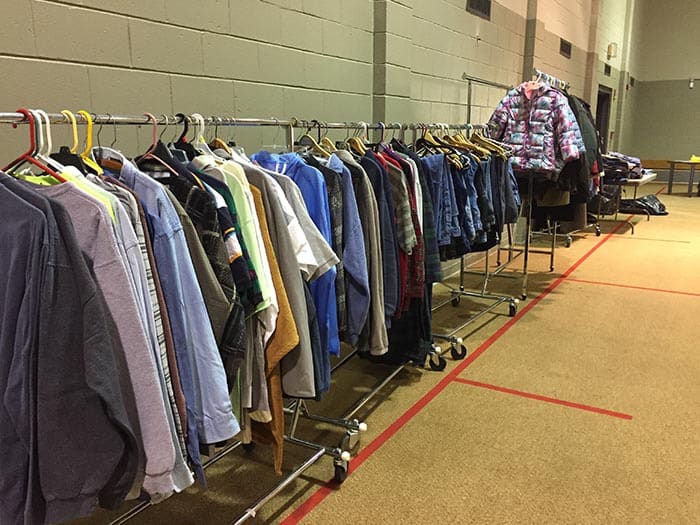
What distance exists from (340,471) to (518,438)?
0.89 meters

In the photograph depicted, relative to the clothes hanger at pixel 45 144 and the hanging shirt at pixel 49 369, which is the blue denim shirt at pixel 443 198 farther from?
the hanging shirt at pixel 49 369

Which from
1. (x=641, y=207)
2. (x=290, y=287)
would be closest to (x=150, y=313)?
(x=290, y=287)

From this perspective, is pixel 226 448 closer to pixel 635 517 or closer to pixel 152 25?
pixel 635 517

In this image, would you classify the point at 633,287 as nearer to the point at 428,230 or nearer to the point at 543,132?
the point at 543,132

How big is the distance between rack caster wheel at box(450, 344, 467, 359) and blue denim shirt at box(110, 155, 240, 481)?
2263 millimetres

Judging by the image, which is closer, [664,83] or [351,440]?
[351,440]

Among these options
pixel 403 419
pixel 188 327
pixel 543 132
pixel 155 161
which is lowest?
pixel 403 419

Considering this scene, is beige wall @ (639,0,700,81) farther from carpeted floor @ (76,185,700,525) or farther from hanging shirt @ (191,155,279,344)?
hanging shirt @ (191,155,279,344)

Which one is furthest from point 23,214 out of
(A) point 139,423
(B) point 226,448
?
(B) point 226,448

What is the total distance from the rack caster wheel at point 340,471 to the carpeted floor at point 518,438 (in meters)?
0.03

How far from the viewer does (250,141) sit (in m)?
3.07

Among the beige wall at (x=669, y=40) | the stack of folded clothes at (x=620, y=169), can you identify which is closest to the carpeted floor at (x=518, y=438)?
the stack of folded clothes at (x=620, y=169)

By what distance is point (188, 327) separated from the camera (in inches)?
58.1

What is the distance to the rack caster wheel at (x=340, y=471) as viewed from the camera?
235cm
